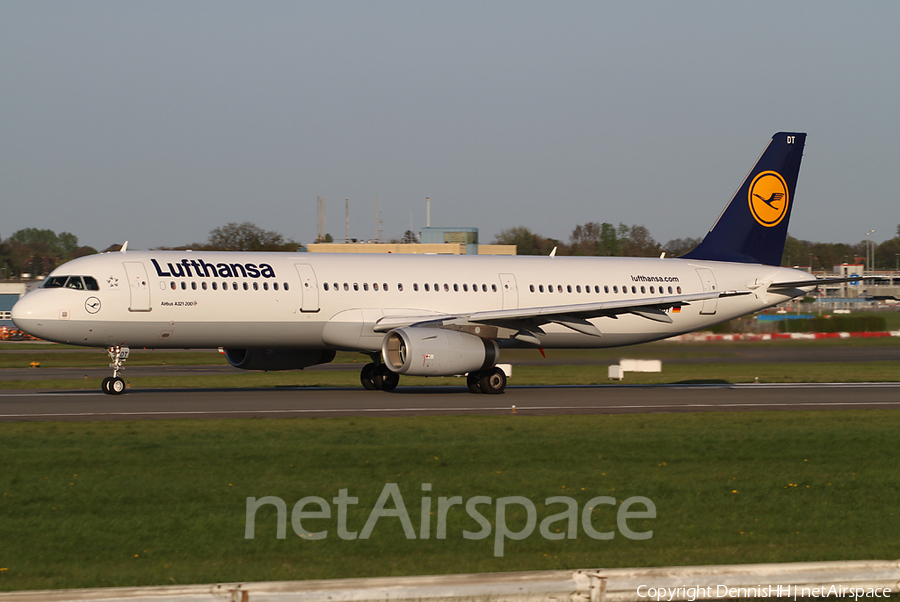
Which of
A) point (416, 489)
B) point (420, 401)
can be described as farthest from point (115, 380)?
point (416, 489)

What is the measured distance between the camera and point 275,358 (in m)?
29.5

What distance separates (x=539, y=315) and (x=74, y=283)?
13.2m

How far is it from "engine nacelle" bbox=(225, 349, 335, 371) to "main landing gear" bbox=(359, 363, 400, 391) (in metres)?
1.30

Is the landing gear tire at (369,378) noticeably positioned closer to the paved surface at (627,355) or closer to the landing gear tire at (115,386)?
the landing gear tire at (115,386)

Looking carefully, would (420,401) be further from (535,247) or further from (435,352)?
(535,247)

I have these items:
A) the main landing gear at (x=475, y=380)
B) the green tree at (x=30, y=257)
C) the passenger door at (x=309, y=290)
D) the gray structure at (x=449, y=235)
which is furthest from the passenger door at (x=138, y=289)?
the green tree at (x=30, y=257)

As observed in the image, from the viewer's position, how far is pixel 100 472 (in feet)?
44.4

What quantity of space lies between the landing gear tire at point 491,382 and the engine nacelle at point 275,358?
4944 mm

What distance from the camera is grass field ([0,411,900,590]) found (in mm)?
9164

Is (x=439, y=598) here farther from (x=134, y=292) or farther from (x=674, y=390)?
(x=674, y=390)

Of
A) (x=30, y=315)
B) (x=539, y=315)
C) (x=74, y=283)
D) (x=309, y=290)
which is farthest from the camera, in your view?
(x=309, y=290)

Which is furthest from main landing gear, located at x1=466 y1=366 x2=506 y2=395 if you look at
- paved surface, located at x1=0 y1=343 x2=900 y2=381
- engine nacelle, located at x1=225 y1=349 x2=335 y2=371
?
paved surface, located at x1=0 y1=343 x2=900 y2=381

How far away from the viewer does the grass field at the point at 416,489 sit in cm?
916

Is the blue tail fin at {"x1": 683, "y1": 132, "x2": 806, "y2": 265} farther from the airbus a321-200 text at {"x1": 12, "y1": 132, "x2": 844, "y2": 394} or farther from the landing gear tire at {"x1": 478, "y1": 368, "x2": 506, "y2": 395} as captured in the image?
the landing gear tire at {"x1": 478, "y1": 368, "x2": 506, "y2": 395}
